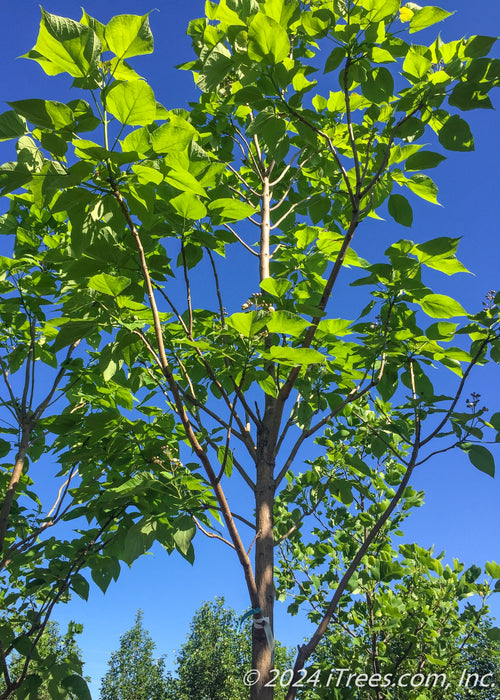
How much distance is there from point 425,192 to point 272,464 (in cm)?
159

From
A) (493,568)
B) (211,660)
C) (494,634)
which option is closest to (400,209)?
(494,634)

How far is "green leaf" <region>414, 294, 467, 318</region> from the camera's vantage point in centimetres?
237

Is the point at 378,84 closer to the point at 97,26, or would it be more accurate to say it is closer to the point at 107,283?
the point at 97,26

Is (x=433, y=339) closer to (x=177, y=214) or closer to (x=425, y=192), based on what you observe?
(x=425, y=192)

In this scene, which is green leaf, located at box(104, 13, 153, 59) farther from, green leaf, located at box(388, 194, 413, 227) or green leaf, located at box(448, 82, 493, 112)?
green leaf, located at box(388, 194, 413, 227)

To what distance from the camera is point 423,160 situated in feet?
7.46

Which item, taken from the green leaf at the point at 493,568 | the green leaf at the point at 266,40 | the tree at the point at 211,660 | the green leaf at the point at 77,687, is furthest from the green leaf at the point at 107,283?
the tree at the point at 211,660

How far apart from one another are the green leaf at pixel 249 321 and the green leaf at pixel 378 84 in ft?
3.69

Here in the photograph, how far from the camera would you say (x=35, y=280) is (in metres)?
3.41

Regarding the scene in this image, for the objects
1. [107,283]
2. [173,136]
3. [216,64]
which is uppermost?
[216,64]

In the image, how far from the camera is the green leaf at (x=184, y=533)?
2064 millimetres

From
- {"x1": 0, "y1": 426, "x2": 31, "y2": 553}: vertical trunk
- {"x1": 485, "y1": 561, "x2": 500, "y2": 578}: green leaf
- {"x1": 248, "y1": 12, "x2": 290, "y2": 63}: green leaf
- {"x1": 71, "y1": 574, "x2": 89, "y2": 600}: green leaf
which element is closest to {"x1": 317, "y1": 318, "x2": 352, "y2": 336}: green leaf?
{"x1": 248, "y1": 12, "x2": 290, "y2": 63}: green leaf

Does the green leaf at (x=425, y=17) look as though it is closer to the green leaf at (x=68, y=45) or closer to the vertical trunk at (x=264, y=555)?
the green leaf at (x=68, y=45)

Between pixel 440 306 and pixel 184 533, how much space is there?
1.56 meters
